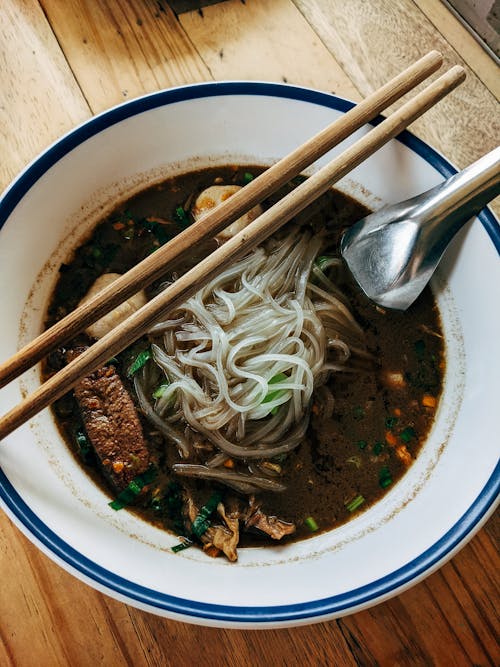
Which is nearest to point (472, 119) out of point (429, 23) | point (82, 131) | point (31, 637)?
point (429, 23)

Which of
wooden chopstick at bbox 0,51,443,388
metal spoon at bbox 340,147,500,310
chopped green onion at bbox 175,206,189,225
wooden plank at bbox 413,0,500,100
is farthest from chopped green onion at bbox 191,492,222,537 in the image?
wooden plank at bbox 413,0,500,100

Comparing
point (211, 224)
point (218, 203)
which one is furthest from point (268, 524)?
point (218, 203)

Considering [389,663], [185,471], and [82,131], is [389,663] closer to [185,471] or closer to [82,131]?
[185,471]

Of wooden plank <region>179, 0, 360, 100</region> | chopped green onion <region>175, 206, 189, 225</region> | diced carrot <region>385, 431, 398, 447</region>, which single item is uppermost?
wooden plank <region>179, 0, 360, 100</region>

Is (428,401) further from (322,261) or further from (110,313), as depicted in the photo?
(110,313)

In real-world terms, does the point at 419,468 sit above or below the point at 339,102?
below

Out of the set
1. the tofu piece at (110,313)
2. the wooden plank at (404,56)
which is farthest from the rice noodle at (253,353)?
the wooden plank at (404,56)

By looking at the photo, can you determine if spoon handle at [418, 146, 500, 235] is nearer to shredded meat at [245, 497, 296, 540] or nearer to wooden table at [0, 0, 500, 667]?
wooden table at [0, 0, 500, 667]
